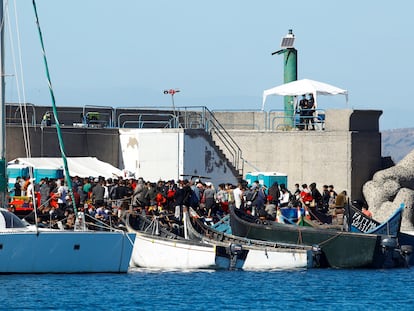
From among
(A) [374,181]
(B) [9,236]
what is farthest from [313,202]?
(B) [9,236]

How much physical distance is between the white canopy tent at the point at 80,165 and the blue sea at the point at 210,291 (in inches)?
Answer: 410

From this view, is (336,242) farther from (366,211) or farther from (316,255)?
(366,211)

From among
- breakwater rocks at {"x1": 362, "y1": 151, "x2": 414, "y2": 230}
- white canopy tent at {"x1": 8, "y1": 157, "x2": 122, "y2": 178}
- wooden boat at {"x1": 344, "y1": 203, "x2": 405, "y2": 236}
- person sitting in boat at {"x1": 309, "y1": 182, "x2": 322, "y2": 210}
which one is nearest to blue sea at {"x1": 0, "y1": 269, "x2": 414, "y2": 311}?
wooden boat at {"x1": 344, "y1": 203, "x2": 405, "y2": 236}

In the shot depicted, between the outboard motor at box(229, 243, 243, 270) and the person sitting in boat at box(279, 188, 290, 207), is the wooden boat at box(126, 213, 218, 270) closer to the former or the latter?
the outboard motor at box(229, 243, 243, 270)

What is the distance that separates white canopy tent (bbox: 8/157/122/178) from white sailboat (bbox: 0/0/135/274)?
11408mm

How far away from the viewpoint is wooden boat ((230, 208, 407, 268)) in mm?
41688

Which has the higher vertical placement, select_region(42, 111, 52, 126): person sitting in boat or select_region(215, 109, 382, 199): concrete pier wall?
select_region(42, 111, 52, 126): person sitting in boat

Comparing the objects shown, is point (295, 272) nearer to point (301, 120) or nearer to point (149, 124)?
point (301, 120)

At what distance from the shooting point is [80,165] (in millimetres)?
51594

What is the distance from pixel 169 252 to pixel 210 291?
4.43 m

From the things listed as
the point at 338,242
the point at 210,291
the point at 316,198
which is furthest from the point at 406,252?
the point at 210,291

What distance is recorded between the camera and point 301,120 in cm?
5731

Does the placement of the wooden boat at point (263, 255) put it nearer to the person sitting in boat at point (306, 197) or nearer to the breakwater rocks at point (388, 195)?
the person sitting in boat at point (306, 197)

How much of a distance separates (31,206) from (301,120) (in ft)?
56.9
